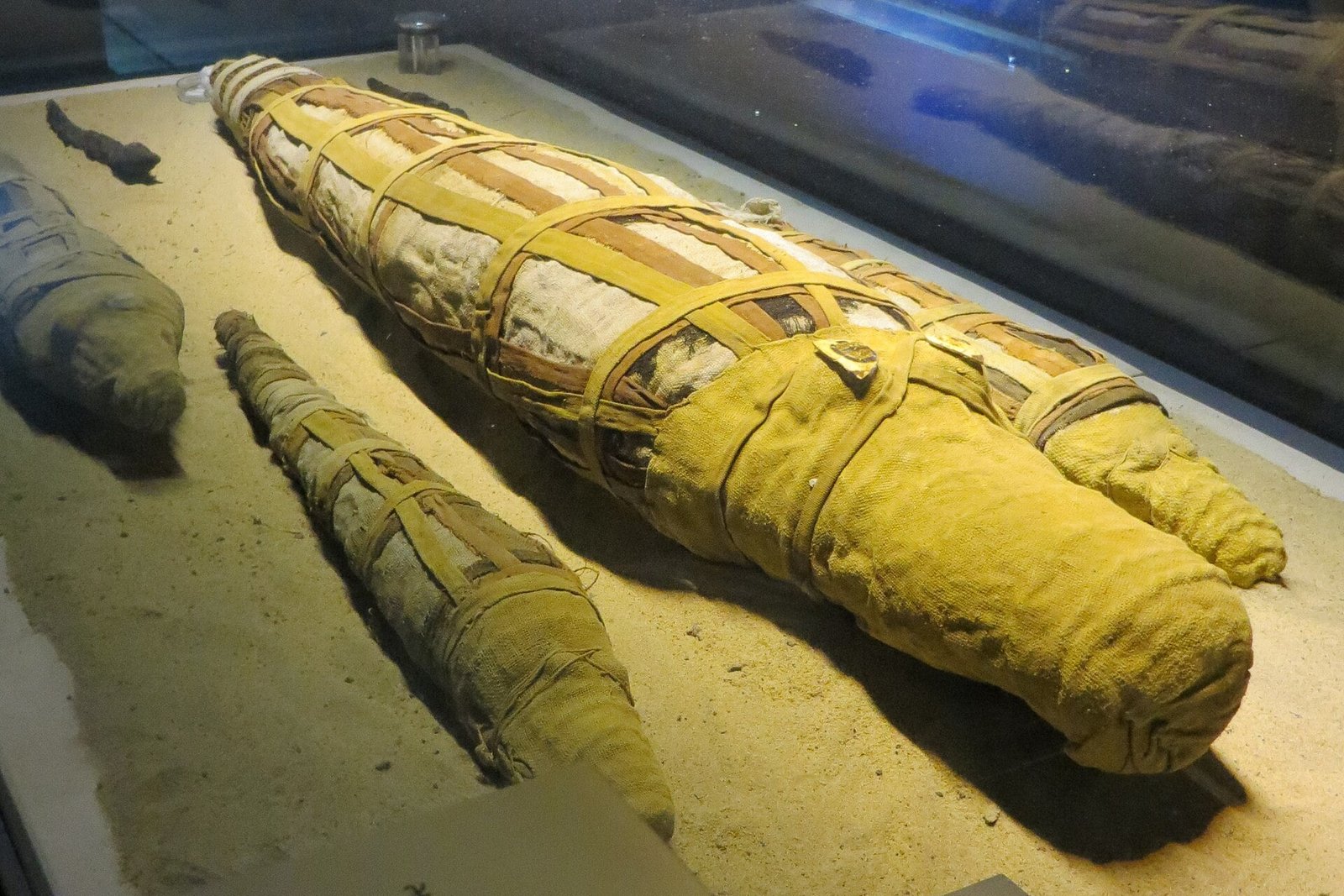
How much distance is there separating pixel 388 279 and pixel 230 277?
0.62 meters

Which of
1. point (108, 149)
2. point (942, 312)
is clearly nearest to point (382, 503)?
point (942, 312)

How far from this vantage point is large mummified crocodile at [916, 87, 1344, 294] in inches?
129

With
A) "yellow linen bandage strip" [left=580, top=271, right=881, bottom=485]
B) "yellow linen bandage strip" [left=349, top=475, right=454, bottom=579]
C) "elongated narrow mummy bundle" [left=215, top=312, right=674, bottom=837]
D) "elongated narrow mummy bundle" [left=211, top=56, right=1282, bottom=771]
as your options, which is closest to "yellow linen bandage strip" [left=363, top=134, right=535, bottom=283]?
"elongated narrow mummy bundle" [left=211, top=56, right=1282, bottom=771]

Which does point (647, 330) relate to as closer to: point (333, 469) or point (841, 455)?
point (841, 455)

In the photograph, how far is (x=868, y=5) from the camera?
4.11 m

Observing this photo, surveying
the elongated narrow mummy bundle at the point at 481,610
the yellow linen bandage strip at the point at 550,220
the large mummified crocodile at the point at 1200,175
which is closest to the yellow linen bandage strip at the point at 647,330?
the elongated narrow mummy bundle at the point at 481,610

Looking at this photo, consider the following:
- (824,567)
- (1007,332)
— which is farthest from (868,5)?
(824,567)

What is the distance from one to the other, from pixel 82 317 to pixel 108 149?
3.54 feet

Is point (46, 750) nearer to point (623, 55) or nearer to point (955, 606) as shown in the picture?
point (955, 606)

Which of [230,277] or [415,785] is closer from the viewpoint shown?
[415,785]

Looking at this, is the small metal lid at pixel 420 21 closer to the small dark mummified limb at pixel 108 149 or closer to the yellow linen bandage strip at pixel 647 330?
the small dark mummified limb at pixel 108 149

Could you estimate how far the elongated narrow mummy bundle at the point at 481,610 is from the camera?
193 centimetres

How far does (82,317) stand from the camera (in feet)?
9.04

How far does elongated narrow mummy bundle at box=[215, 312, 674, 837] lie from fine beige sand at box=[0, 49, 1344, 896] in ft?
0.23
